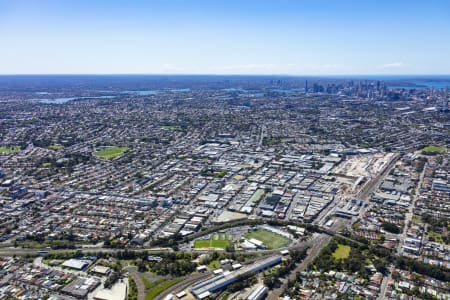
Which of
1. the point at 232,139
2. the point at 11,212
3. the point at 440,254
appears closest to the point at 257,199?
the point at 440,254

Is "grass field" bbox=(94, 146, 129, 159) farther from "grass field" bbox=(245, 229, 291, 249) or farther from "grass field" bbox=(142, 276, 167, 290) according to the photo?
"grass field" bbox=(142, 276, 167, 290)

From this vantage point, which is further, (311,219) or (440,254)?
(311,219)

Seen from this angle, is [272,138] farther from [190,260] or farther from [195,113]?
[190,260]

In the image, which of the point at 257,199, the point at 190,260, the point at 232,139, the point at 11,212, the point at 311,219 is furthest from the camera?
the point at 232,139

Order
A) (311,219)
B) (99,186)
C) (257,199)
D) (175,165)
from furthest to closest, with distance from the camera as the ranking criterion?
(175,165) → (99,186) → (257,199) → (311,219)

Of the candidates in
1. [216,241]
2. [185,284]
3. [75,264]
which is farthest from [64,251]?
[216,241]

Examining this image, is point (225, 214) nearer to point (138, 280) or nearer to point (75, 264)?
point (138, 280)
